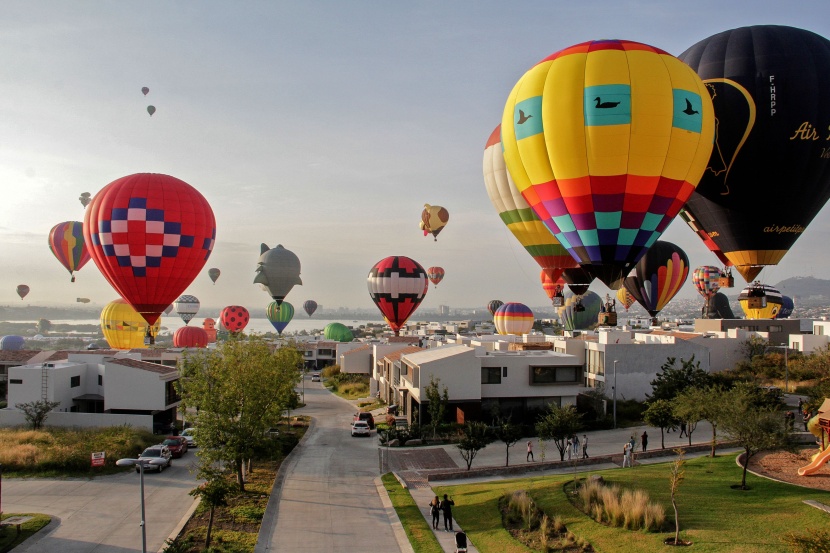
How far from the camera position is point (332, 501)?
25.1 m

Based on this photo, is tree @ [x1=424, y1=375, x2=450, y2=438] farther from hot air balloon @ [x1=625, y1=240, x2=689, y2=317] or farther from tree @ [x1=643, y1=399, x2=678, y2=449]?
hot air balloon @ [x1=625, y1=240, x2=689, y2=317]

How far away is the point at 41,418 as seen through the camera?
40969 mm

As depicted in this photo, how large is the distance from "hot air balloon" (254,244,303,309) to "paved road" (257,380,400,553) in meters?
49.2

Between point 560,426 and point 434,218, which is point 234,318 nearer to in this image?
point 434,218

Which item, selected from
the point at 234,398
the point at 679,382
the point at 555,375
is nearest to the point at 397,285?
the point at 555,375

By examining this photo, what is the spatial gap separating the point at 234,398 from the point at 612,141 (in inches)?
695

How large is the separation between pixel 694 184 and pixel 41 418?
39837 mm

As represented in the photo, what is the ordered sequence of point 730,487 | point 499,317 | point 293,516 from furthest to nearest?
1. point 499,317
2. point 293,516
3. point 730,487

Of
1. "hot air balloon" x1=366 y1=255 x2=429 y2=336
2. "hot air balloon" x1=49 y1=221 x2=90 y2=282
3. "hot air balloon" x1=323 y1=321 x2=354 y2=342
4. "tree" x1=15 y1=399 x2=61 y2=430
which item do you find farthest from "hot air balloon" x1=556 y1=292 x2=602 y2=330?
"tree" x1=15 y1=399 x2=61 y2=430

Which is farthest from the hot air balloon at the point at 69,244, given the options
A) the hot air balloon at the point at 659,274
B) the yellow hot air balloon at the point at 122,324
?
the hot air balloon at the point at 659,274

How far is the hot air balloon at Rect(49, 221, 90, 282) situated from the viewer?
67625 mm

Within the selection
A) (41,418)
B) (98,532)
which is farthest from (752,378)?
(41,418)

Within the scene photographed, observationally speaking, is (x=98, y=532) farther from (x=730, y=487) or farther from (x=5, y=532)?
(x=730, y=487)

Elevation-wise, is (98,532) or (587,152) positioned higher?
(587,152)
